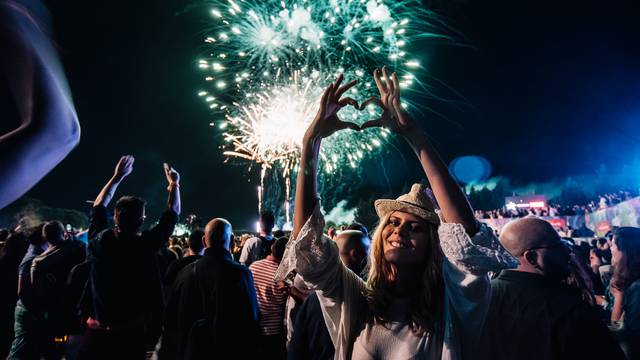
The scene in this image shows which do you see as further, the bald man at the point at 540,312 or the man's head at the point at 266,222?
the man's head at the point at 266,222

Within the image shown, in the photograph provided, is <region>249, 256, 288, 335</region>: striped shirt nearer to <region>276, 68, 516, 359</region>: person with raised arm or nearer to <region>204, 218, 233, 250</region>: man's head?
<region>204, 218, 233, 250</region>: man's head

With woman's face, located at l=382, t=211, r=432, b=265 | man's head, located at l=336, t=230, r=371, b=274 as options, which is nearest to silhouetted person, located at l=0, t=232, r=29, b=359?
man's head, located at l=336, t=230, r=371, b=274

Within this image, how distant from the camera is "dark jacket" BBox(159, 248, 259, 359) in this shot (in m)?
4.12

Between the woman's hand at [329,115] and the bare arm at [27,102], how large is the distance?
129cm

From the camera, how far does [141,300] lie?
385cm

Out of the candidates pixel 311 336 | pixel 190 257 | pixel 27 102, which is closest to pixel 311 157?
pixel 27 102

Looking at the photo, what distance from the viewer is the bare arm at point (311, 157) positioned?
6.63 ft

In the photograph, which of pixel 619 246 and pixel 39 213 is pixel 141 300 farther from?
pixel 39 213

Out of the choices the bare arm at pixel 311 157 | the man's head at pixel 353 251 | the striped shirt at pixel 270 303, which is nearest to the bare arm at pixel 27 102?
the bare arm at pixel 311 157

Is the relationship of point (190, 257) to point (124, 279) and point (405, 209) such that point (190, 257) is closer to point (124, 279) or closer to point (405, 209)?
point (124, 279)

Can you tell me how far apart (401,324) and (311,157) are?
105cm

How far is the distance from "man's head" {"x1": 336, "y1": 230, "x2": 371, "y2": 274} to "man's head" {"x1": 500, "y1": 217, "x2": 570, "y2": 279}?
134 cm

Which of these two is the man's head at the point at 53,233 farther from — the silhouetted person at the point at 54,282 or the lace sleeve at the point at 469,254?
the lace sleeve at the point at 469,254

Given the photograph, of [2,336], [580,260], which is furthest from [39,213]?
[580,260]
